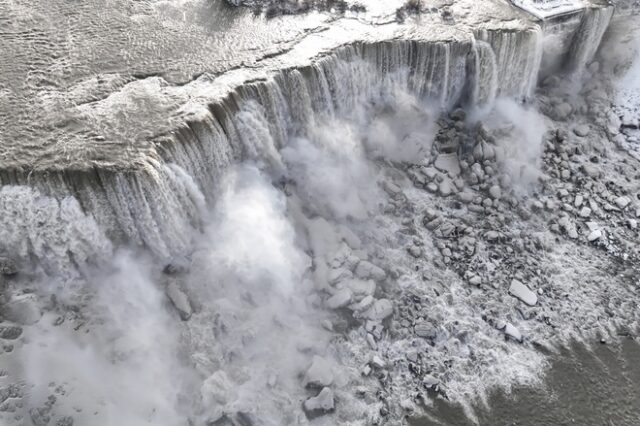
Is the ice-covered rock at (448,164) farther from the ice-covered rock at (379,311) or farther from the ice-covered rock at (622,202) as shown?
the ice-covered rock at (379,311)

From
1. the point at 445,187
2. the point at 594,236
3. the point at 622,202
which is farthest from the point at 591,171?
the point at 445,187

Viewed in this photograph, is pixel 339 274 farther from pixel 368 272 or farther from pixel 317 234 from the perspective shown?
pixel 317 234

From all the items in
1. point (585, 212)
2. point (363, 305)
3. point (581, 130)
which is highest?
point (581, 130)

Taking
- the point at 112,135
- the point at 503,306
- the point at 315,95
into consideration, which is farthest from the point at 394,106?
the point at 112,135

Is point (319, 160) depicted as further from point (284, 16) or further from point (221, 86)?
point (284, 16)

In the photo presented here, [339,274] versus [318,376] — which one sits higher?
[339,274]

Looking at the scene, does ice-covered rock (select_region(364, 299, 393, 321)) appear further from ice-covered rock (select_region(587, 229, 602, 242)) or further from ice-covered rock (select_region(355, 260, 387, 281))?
ice-covered rock (select_region(587, 229, 602, 242))
